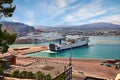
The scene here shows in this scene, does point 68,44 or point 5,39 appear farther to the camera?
point 68,44

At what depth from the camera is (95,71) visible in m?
35.6

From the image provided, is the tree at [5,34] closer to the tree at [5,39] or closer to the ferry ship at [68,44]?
the tree at [5,39]

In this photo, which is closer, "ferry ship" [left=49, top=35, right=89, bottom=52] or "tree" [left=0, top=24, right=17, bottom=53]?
"tree" [left=0, top=24, right=17, bottom=53]

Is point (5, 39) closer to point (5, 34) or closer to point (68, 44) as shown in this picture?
point (5, 34)

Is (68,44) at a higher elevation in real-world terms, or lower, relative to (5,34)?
lower

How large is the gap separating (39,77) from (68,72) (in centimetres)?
771

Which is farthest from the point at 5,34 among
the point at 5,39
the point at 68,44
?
the point at 68,44

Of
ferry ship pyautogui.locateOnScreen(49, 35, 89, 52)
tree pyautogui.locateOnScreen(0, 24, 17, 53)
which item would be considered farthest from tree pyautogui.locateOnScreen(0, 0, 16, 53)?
ferry ship pyautogui.locateOnScreen(49, 35, 89, 52)

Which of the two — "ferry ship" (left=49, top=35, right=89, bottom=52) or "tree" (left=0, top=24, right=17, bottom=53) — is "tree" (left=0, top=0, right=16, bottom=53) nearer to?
"tree" (left=0, top=24, right=17, bottom=53)

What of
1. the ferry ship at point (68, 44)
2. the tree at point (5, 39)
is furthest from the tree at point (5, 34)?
the ferry ship at point (68, 44)

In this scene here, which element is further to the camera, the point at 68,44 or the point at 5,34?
the point at 68,44

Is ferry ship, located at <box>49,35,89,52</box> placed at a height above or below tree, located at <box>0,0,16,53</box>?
below

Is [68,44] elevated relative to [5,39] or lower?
A: lower

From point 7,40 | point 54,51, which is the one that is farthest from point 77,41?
point 7,40
